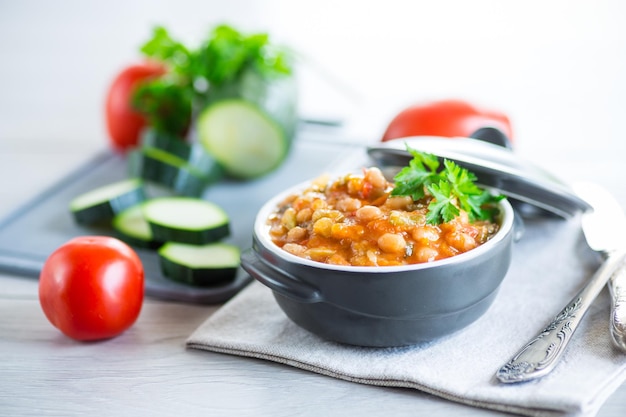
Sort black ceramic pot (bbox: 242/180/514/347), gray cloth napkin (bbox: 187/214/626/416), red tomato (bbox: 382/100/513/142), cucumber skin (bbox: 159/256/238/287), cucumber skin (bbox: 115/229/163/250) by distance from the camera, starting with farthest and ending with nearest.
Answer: red tomato (bbox: 382/100/513/142)
cucumber skin (bbox: 115/229/163/250)
cucumber skin (bbox: 159/256/238/287)
black ceramic pot (bbox: 242/180/514/347)
gray cloth napkin (bbox: 187/214/626/416)

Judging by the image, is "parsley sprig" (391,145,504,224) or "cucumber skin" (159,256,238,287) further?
"cucumber skin" (159,256,238,287)

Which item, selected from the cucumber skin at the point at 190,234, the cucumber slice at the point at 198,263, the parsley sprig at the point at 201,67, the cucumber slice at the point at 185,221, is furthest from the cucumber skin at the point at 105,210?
the parsley sprig at the point at 201,67

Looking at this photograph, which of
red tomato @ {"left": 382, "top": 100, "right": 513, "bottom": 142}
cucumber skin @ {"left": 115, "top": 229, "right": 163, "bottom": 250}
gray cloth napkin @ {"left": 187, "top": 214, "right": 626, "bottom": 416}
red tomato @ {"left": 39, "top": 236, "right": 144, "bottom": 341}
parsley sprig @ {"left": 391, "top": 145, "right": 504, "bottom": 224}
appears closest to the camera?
gray cloth napkin @ {"left": 187, "top": 214, "right": 626, "bottom": 416}

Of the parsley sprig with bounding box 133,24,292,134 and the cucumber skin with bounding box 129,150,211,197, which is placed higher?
the parsley sprig with bounding box 133,24,292,134

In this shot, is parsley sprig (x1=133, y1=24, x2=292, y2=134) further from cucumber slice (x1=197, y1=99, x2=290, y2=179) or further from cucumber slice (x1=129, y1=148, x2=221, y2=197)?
cucumber slice (x1=129, y1=148, x2=221, y2=197)

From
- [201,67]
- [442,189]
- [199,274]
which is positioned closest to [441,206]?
[442,189]

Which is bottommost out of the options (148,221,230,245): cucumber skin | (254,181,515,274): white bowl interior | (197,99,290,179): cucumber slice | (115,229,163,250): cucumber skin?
(115,229,163,250): cucumber skin

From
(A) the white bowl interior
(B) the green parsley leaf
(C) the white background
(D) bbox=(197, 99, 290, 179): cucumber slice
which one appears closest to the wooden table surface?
(C) the white background

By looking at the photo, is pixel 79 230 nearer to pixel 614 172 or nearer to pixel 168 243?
pixel 168 243
